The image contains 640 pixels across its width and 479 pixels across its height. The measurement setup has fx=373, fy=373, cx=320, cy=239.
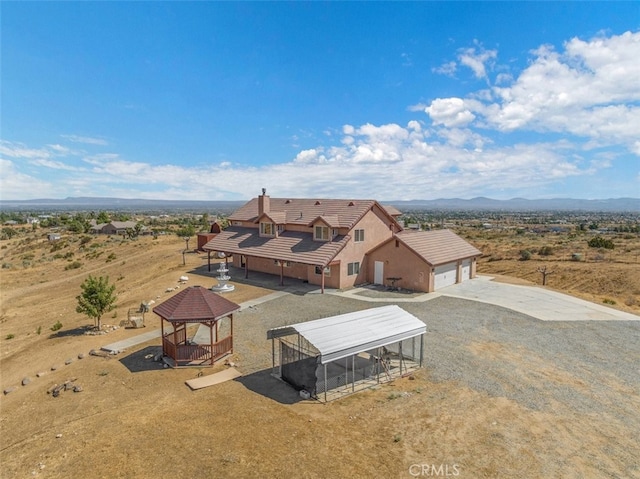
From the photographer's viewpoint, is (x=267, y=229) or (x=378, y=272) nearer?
(x=378, y=272)

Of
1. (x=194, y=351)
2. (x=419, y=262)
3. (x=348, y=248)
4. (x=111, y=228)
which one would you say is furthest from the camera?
(x=111, y=228)

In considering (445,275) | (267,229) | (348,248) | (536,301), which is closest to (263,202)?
(267,229)

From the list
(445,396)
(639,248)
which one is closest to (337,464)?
(445,396)

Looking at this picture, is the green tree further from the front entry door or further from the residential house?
the residential house

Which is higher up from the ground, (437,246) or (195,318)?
(437,246)

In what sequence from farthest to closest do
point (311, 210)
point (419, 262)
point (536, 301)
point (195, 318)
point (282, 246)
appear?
1. point (311, 210)
2. point (282, 246)
3. point (419, 262)
4. point (536, 301)
5. point (195, 318)

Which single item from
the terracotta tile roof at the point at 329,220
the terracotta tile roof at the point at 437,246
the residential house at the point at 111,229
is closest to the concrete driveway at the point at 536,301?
the terracotta tile roof at the point at 437,246

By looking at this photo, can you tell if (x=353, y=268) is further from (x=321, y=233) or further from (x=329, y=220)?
(x=329, y=220)

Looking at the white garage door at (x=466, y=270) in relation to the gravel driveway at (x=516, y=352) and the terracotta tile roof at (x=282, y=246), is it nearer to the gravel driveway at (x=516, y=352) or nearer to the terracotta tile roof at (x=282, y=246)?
the gravel driveway at (x=516, y=352)
